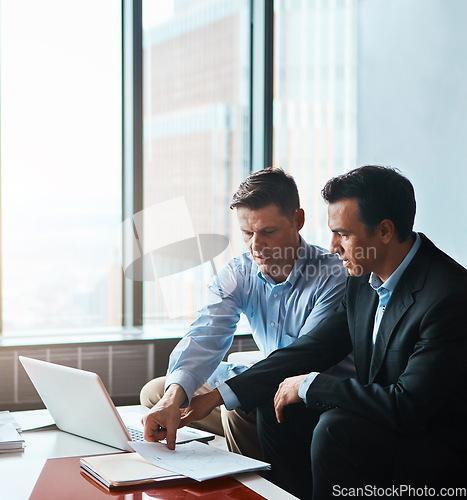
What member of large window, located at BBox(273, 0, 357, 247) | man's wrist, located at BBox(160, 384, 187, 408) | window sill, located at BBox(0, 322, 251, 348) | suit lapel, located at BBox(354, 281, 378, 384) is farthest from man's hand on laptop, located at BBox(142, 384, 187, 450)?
large window, located at BBox(273, 0, 357, 247)

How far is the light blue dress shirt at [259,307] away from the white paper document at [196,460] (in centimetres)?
40

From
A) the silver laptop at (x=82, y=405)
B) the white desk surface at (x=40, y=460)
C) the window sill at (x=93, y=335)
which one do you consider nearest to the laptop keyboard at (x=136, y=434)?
the silver laptop at (x=82, y=405)

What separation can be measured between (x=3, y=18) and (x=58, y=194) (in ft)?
3.08

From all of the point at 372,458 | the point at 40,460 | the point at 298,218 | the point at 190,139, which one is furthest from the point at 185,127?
the point at 372,458

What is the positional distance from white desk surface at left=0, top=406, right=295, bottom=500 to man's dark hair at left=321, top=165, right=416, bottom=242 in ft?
2.47

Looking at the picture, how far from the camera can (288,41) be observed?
3.92 metres

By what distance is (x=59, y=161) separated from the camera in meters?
3.49

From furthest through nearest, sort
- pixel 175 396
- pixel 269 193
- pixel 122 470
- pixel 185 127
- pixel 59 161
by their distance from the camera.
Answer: pixel 185 127 < pixel 59 161 < pixel 269 193 < pixel 175 396 < pixel 122 470

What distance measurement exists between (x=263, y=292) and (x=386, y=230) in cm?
71

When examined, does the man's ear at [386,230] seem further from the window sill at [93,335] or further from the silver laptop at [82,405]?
the window sill at [93,335]

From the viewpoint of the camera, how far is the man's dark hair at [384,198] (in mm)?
1801

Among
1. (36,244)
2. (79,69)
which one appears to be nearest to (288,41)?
(79,69)

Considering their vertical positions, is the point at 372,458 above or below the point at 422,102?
below

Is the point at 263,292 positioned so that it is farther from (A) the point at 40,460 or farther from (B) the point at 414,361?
(A) the point at 40,460
